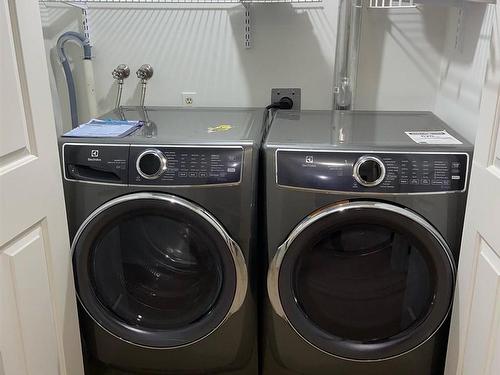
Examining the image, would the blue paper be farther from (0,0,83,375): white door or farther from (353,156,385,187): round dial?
(353,156,385,187): round dial

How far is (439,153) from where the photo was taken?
4.54 feet

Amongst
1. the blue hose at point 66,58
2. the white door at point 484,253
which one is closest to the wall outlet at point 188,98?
the blue hose at point 66,58

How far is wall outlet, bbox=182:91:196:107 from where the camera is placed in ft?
7.02

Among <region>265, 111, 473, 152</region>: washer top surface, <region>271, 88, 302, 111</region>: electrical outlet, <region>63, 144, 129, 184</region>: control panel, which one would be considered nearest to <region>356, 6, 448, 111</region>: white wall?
<region>265, 111, 473, 152</region>: washer top surface

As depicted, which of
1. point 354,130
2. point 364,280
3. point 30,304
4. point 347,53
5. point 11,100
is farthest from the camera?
point 347,53

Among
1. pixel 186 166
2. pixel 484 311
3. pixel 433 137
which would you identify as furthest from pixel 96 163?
pixel 484 311

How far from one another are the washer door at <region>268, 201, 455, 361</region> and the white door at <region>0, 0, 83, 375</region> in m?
0.63

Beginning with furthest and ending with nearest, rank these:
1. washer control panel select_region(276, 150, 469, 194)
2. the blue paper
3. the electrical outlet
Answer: the electrical outlet → the blue paper → washer control panel select_region(276, 150, 469, 194)

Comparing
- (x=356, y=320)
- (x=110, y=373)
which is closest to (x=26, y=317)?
(x=110, y=373)

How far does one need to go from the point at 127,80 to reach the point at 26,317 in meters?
1.22

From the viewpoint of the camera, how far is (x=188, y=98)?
7.04 ft

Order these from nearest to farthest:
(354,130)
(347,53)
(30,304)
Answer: (30,304)
(354,130)
(347,53)

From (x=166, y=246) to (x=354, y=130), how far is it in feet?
2.38

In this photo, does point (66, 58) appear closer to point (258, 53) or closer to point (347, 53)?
point (258, 53)
